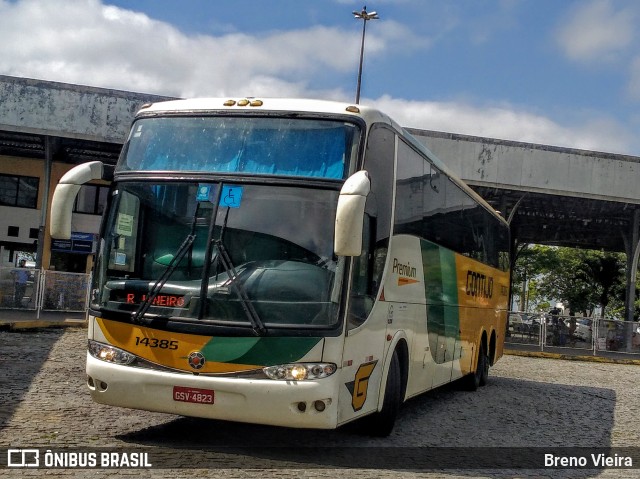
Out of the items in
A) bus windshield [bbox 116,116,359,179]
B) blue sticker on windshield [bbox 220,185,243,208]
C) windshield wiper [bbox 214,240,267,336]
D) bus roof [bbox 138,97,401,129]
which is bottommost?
windshield wiper [bbox 214,240,267,336]

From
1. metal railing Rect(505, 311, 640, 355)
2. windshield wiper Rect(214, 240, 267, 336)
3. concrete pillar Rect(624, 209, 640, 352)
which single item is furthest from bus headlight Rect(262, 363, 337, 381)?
concrete pillar Rect(624, 209, 640, 352)

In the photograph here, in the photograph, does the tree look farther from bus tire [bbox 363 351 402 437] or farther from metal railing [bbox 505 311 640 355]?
bus tire [bbox 363 351 402 437]

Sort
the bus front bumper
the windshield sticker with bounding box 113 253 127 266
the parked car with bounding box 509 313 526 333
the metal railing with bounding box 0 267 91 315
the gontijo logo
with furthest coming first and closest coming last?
1. the parked car with bounding box 509 313 526 333
2. the metal railing with bounding box 0 267 91 315
3. the gontijo logo
4. the windshield sticker with bounding box 113 253 127 266
5. the bus front bumper

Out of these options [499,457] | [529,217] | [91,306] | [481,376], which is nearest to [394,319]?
[499,457]

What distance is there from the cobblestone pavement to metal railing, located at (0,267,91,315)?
680 centimetres

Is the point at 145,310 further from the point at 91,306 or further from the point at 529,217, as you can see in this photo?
the point at 529,217

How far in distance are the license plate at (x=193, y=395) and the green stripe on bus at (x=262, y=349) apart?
0.99 ft

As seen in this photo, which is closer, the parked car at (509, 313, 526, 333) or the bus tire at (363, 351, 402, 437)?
the bus tire at (363, 351, 402, 437)

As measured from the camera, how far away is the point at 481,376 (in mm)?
15078

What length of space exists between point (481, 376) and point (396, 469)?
8395mm

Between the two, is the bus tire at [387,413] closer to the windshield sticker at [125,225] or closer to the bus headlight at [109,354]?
the bus headlight at [109,354]

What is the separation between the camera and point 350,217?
6.42 meters

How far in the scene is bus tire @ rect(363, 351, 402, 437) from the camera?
8.50 m

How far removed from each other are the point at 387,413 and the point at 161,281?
9.59ft
